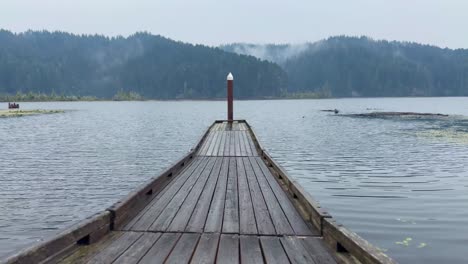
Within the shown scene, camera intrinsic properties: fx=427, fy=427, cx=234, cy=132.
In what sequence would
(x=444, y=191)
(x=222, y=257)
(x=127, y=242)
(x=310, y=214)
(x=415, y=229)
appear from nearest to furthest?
(x=222, y=257) < (x=127, y=242) < (x=310, y=214) < (x=415, y=229) < (x=444, y=191)

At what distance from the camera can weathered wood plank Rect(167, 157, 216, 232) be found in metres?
8.03

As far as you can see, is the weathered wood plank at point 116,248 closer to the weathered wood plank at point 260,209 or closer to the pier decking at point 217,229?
the pier decking at point 217,229

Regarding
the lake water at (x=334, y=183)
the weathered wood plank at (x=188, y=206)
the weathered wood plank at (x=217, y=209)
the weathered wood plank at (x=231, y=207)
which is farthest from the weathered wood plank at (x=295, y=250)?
the lake water at (x=334, y=183)

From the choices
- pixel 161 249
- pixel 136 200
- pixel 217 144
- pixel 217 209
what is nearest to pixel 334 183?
pixel 217 144

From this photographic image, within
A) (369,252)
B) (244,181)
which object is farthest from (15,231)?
(369,252)

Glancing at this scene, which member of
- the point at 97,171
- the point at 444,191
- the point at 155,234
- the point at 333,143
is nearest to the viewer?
the point at 155,234

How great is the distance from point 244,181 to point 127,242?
6.21 m

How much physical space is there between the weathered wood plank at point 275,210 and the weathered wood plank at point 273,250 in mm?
443

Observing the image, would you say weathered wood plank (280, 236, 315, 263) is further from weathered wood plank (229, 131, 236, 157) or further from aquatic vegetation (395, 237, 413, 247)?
weathered wood plank (229, 131, 236, 157)

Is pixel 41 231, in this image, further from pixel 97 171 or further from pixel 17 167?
pixel 17 167

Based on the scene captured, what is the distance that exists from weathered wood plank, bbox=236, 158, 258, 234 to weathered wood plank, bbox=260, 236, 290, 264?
480mm

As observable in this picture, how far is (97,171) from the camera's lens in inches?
918

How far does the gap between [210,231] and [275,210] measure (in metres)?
2.07

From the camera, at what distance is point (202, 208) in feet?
31.1
